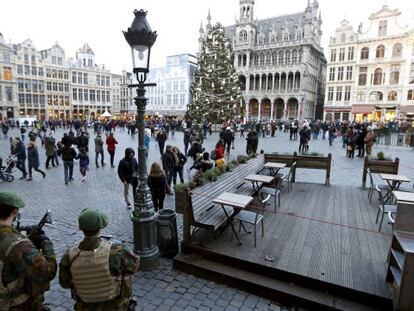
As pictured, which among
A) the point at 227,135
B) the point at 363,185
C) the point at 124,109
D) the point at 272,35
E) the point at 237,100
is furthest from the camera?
the point at 124,109

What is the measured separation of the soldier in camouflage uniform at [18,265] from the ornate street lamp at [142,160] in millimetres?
2306

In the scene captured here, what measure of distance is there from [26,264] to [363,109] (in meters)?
51.7

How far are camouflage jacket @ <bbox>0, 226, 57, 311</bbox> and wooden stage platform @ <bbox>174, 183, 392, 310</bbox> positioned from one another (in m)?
2.73

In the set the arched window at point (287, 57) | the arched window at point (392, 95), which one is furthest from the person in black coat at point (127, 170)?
the arched window at point (287, 57)

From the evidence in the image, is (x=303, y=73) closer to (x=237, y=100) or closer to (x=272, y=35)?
(x=272, y=35)

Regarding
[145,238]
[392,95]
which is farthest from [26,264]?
[392,95]

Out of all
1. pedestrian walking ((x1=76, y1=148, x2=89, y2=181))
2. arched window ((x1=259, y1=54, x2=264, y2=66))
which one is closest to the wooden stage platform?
pedestrian walking ((x1=76, y1=148, x2=89, y2=181))

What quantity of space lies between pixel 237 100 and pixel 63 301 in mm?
29854

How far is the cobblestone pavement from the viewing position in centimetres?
412

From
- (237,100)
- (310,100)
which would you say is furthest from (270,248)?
(310,100)

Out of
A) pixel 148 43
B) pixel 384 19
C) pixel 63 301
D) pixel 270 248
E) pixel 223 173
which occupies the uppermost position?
pixel 384 19

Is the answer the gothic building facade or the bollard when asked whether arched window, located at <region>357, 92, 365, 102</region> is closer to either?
the gothic building facade

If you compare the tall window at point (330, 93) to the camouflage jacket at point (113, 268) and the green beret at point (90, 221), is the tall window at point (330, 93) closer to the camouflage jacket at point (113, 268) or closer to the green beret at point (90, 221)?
the camouflage jacket at point (113, 268)

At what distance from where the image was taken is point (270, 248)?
5.05 m
